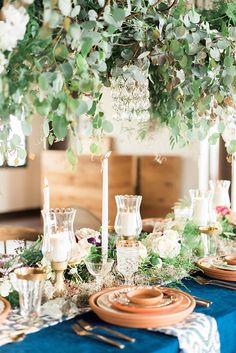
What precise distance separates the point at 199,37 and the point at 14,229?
166cm

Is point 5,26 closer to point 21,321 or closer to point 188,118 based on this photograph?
point 21,321

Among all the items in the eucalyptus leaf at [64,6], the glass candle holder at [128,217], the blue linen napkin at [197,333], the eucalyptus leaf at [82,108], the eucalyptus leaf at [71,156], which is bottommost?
the blue linen napkin at [197,333]

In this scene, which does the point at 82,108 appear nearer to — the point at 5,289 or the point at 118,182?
the point at 5,289

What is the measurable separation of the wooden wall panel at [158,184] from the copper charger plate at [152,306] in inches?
148

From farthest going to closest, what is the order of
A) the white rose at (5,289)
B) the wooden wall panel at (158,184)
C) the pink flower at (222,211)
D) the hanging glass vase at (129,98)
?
the wooden wall panel at (158,184) < the pink flower at (222,211) < the hanging glass vase at (129,98) < the white rose at (5,289)

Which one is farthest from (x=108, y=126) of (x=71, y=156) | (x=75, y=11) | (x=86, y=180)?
(x=86, y=180)

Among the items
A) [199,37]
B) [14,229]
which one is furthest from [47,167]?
[199,37]

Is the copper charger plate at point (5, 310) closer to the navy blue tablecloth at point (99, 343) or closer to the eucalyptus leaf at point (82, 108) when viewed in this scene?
the navy blue tablecloth at point (99, 343)

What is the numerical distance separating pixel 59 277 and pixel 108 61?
2.92ft

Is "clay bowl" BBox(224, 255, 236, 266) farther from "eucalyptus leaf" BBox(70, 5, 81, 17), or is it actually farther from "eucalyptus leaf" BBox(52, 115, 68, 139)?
"eucalyptus leaf" BBox(70, 5, 81, 17)

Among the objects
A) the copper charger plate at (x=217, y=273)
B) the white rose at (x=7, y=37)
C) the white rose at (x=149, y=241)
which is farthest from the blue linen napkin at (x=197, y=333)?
the white rose at (x=7, y=37)

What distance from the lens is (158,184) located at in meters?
5.64

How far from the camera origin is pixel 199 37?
192 cm

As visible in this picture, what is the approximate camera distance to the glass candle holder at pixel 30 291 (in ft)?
4.79
